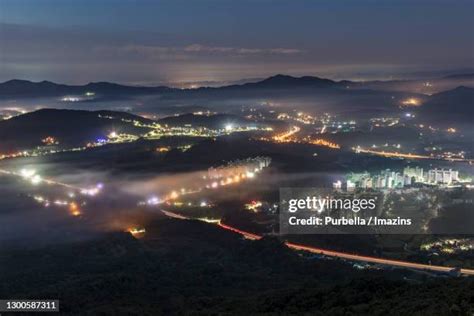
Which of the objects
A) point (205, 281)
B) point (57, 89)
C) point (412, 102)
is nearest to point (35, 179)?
point (205, 281)

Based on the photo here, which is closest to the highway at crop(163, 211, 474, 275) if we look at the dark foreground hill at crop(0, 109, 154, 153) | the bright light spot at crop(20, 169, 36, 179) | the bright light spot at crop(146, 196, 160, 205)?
the bright light spot at crop(146, 196, 160, 205)

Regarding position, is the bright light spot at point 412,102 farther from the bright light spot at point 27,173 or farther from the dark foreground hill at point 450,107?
the bright light spot at point 27,173

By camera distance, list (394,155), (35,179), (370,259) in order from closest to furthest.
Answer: (370,259) < (35,179) < (394,155)

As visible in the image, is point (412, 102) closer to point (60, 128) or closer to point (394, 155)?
point (394, 155)

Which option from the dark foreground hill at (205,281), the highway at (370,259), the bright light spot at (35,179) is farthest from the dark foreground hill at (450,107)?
the dark foreground hill at (205,281)

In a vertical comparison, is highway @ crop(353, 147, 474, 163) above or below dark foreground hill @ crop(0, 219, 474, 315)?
above

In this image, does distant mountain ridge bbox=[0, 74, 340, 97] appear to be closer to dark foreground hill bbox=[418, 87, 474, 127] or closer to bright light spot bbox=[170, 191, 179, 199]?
dark foreground hill bbox=[418, 87, 474, 127]
